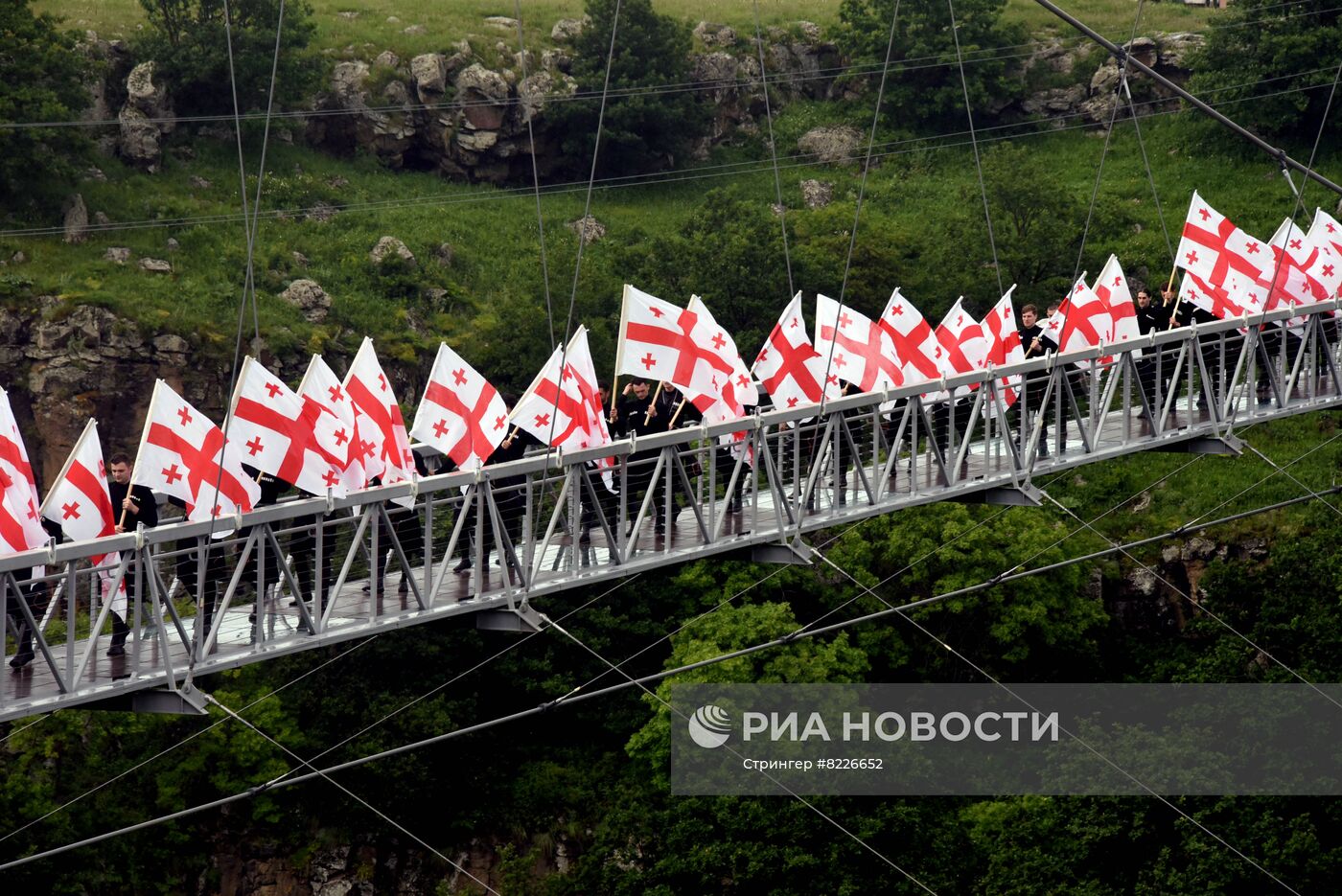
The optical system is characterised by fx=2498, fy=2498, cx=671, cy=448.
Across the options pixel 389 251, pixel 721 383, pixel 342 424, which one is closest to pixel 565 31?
pixel 389 251

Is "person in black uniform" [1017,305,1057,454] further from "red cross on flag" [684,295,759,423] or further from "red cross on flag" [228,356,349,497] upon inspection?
"red cross on flag" [228,356,349,497]

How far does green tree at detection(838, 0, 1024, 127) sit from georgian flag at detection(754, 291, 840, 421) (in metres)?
39.4

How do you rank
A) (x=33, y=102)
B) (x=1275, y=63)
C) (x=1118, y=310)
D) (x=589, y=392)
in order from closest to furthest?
(x=589, y=392)
(x=1118, y=310)
(x=33, y=102)
(x=1275, y=63)

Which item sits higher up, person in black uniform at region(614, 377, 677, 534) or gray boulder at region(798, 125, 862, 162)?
gray boulder at region(798, 125, 862, 162)

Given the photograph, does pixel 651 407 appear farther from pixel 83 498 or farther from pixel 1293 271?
pixel 1293 271

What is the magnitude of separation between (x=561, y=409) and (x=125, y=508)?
215 inches

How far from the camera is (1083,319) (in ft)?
111

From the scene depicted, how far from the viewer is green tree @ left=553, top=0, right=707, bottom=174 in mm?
69000

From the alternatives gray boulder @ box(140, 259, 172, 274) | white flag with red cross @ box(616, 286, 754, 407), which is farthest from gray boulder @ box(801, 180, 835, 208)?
white flag with red cross @ box(616, 286, 754, 407)

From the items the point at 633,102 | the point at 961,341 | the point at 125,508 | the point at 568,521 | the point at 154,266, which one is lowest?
the point at 568,521

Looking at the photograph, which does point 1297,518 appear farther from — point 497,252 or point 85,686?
point 85,686

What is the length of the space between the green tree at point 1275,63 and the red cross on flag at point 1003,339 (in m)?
33.9

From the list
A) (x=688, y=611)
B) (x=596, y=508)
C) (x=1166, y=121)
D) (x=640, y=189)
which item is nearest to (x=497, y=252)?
(x=640, y=189)

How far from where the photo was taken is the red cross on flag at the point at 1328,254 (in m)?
36.7
